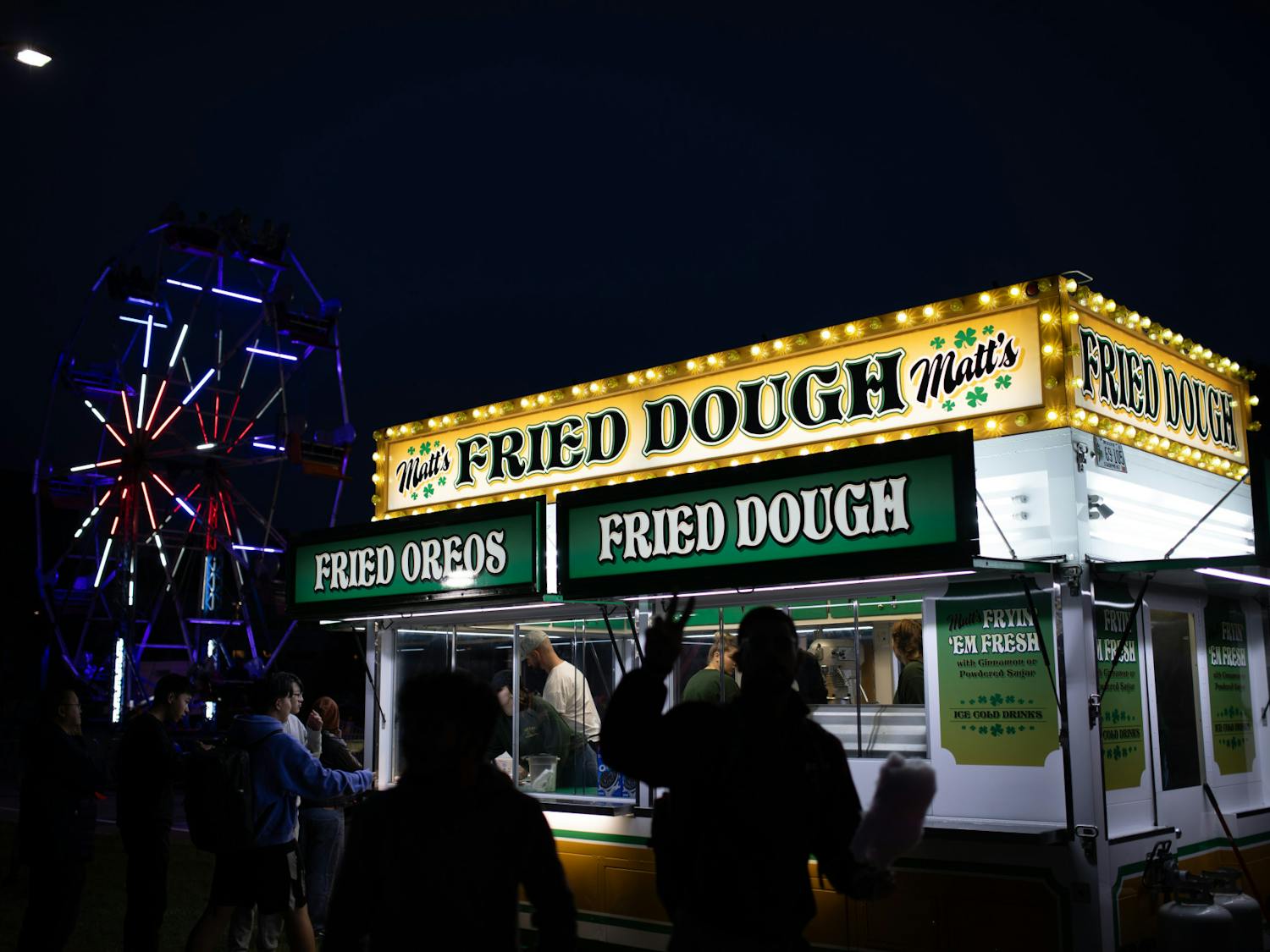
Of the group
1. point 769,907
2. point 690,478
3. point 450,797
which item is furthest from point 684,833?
point 690,478

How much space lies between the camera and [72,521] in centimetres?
5131

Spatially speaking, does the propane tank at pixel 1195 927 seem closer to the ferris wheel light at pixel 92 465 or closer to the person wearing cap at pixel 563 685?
the person wearing cap at pixel 563 685

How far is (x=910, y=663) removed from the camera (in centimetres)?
776

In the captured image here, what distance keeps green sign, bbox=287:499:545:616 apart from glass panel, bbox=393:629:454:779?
2.88 ft

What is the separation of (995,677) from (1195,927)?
1.68 meters

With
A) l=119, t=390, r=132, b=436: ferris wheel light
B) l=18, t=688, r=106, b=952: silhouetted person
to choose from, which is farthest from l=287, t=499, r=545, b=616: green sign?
l=119, t=390, r=132, b=436: ferris wheel light

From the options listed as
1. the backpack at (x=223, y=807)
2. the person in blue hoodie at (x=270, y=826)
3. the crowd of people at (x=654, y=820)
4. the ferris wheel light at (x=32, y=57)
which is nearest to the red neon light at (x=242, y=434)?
the ferris wheel light at (x=32, y=57)

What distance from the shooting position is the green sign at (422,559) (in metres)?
8.50

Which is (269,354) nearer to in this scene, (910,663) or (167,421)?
(167,421)

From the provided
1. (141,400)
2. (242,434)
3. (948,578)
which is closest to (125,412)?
(141,400)

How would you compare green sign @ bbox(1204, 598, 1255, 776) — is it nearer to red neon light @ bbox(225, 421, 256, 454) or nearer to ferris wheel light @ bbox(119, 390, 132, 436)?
red neon light @ bbox(225, 421, 256, 454)

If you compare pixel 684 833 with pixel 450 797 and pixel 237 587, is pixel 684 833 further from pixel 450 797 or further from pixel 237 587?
pixel 237 587

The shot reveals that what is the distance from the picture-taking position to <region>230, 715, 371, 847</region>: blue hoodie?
6.31 m

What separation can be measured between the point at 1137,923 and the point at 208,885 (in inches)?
343
